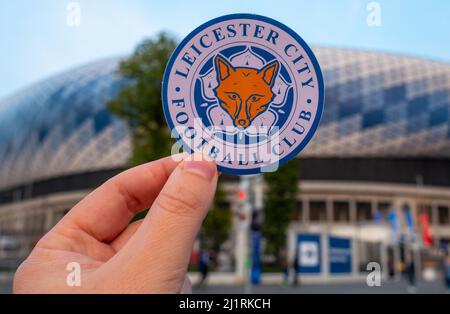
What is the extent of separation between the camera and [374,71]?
55188mm

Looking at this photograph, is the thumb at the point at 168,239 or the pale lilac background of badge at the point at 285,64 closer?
the thumb at the point at 168,239

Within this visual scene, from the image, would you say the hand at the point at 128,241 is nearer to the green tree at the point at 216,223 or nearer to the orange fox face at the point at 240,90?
the orange fox face at the point at 240,90

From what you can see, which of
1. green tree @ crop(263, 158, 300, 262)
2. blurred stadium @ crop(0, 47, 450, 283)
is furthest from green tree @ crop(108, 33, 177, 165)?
blurred stadium @ crop(0, 47, 450, 283)

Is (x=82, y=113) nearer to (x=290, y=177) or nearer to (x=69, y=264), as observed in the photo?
(x=290, y=177)

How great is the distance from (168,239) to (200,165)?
433 millimetres

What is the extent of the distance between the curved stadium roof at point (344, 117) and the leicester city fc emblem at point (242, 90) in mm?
49703

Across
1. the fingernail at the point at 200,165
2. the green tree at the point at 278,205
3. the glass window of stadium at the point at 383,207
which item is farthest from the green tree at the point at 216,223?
the fingernail at the point at 200,165

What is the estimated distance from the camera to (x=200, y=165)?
2240 mm

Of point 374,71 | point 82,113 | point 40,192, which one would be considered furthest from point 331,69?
point 40,192

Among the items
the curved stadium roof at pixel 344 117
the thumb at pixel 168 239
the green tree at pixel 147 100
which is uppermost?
the curved stadium roof at pixel 344 117

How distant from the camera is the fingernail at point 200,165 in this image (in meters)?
2.21

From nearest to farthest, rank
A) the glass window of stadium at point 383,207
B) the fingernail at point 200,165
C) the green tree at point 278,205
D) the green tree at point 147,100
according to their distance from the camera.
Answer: the fingernail at point 200,165
the green tree at point 147,100
the green tree at point 278,205
the glass window of stadium at point 383,207

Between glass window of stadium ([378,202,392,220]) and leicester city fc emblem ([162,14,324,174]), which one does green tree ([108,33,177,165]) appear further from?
glass window of stadium ([378,202,392,220])

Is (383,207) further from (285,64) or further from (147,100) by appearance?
(285,64)
